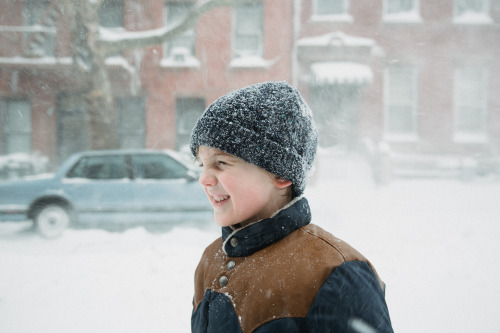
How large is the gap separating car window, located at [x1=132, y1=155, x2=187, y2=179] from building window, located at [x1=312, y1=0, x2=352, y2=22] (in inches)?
295

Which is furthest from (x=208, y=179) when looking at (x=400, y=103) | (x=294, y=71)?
(x=400, y=103)

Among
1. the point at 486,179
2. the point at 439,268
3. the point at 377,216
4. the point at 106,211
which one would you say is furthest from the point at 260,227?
the point at 486,179

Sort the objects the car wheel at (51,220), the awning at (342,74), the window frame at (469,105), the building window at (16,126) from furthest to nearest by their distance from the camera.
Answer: the window frame at (469,105)
the building window at (16,126)
the awning at (342,74)
the car wheel at (51,220)

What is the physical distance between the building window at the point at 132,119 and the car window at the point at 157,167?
211 inches

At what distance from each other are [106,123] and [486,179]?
32.5ft

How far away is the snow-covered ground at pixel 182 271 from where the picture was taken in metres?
2.89

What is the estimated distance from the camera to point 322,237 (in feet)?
3.69

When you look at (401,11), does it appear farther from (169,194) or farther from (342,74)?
(169,194)

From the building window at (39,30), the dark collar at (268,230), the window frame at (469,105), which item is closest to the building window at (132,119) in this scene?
the building window at (39,30)

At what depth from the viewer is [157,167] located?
5.96m

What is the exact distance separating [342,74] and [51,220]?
8.09 m

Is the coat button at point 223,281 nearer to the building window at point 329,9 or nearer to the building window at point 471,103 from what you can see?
the building window at point 329,9

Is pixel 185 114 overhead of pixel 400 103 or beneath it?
beneath

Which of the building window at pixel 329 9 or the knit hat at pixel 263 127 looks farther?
the building window at pixel 329 9
